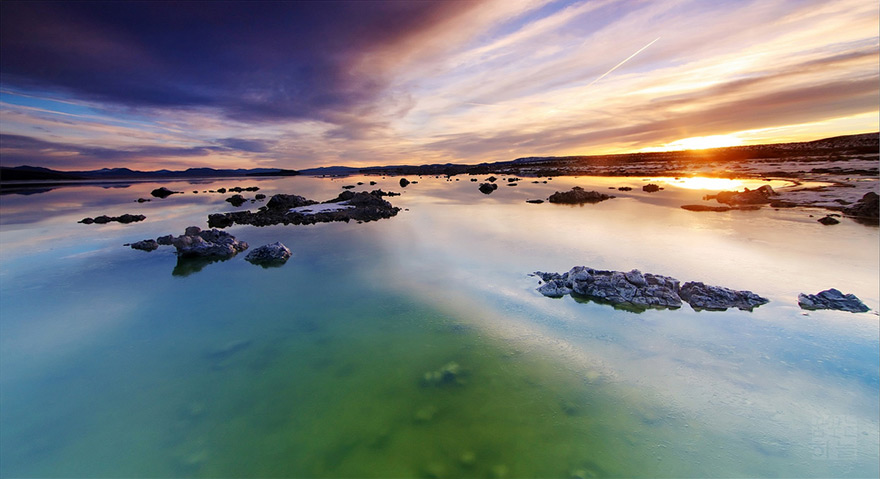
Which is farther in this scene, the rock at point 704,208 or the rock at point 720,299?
the rock at point 704,208

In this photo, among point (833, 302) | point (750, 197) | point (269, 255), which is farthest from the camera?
point (750, 197)

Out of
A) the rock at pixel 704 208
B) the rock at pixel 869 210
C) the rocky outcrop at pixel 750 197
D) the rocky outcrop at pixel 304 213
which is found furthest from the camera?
the rocky outcrop at pixel 750 197

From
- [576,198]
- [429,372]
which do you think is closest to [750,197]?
[576,198]

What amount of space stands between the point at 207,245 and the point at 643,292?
19.8 m

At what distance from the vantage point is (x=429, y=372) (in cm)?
719

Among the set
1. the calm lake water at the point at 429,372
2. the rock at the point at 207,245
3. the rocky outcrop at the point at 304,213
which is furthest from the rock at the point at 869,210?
the rock at the point at 207,245

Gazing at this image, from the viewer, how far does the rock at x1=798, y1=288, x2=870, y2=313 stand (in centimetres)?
923

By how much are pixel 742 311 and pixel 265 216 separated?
28.9 meters

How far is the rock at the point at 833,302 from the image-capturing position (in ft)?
30.3

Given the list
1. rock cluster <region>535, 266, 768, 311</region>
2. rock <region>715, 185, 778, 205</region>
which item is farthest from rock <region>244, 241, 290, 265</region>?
rock <region>715, 185, 778, 205</region>

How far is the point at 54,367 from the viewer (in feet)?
25.1

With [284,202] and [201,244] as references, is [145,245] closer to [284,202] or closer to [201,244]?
[201,244]

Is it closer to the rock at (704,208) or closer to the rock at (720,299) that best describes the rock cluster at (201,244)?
the rock at (720,299)

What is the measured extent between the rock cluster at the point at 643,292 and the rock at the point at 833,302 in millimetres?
966
